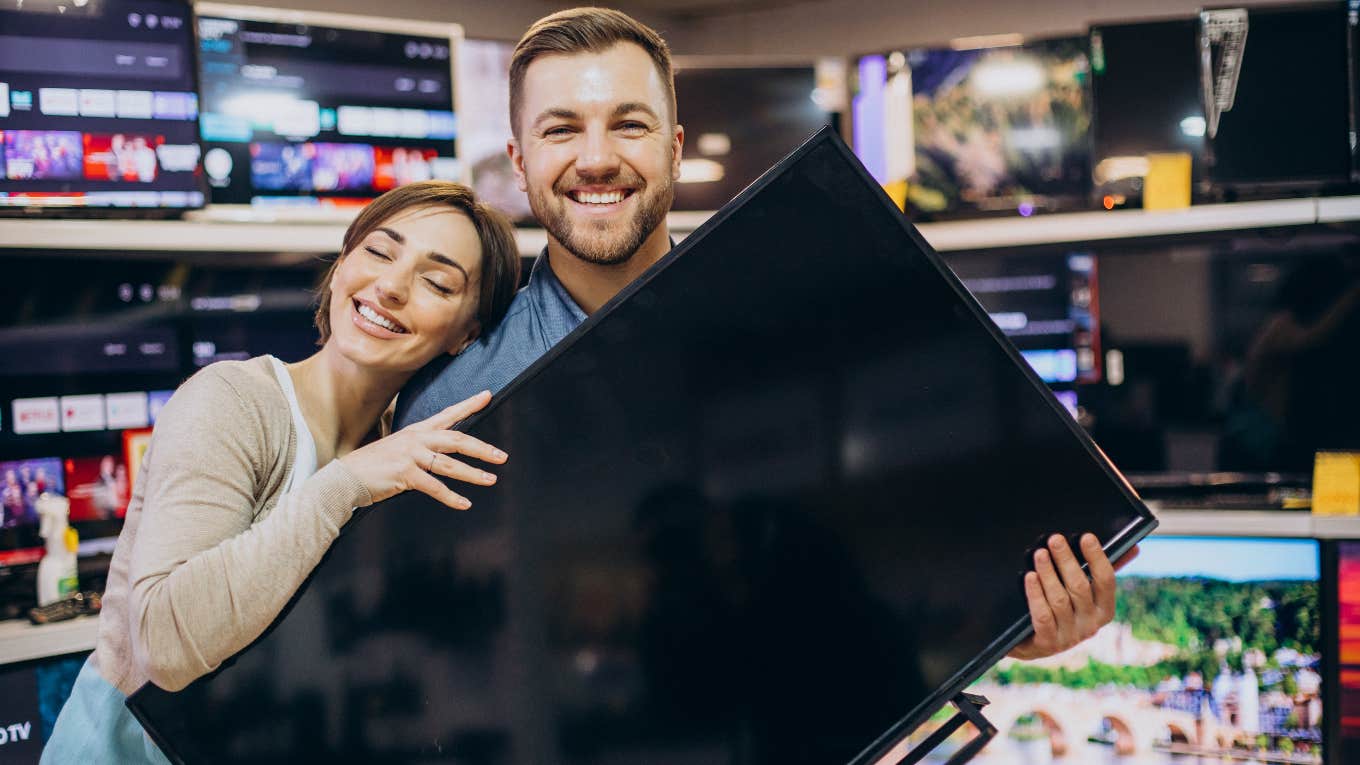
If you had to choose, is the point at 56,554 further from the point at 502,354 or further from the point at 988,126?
the point at 988,126

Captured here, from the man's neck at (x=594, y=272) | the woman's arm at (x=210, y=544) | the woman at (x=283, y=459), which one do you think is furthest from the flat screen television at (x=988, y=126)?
the woman's arm at (x=210, y=544)

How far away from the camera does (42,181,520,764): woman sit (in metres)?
1.08

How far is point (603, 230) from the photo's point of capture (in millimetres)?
1435

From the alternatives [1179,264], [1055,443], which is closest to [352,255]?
[1055,443]

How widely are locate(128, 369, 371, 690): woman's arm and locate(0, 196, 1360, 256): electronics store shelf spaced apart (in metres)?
0.89

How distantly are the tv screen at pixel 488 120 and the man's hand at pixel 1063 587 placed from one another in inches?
A: 73.5

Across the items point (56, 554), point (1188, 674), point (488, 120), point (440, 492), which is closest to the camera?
point (440, 492)

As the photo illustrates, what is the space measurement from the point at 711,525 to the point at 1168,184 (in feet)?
5.84

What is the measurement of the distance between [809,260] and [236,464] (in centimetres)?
71

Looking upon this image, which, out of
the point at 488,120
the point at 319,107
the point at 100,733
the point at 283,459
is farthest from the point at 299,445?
the point at 488,120

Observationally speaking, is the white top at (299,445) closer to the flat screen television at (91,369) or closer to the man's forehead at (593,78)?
the man's forehead at (593,78)

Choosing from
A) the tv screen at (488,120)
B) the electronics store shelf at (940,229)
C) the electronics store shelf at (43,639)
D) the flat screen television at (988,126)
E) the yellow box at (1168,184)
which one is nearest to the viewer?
the electronics store shelf at (43,639)

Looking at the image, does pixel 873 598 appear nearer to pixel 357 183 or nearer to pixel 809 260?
pixel 809 260

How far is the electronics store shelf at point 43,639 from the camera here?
187 cm
